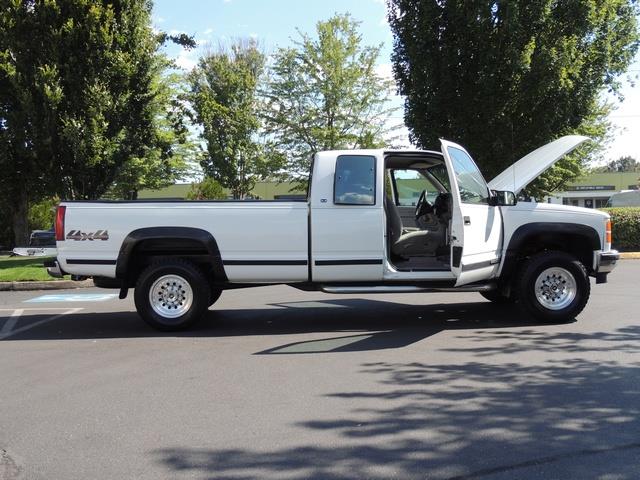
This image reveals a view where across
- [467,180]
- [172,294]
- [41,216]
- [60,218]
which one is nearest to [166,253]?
[172,294]

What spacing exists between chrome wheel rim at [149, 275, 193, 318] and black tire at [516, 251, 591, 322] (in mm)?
4191

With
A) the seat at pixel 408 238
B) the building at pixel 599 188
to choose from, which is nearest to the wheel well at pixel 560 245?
the seat at pixel 408 238

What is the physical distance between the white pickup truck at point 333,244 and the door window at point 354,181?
1cm

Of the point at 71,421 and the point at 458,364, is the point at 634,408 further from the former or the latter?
the point at 71,421

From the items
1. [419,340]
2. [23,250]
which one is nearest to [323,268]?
[419,340]

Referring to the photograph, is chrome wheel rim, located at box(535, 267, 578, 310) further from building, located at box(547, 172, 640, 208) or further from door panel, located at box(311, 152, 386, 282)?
building, located at box(547, 172, 640, 208)

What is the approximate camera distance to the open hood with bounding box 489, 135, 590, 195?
24.7ft

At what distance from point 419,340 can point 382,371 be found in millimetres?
1375

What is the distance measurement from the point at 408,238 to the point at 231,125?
23.3 meters

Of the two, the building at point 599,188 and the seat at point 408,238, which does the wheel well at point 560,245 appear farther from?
the building at point 599,188

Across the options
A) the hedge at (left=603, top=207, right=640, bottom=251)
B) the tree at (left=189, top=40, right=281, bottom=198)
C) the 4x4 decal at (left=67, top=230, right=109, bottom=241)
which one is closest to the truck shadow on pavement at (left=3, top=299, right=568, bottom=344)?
the 4x4 decal at (left=67, top=230, right=109, bottom=241)

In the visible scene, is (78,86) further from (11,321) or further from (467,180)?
(467,180)

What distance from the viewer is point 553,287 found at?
7355 millimetres

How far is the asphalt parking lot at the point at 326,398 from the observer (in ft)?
11.5
